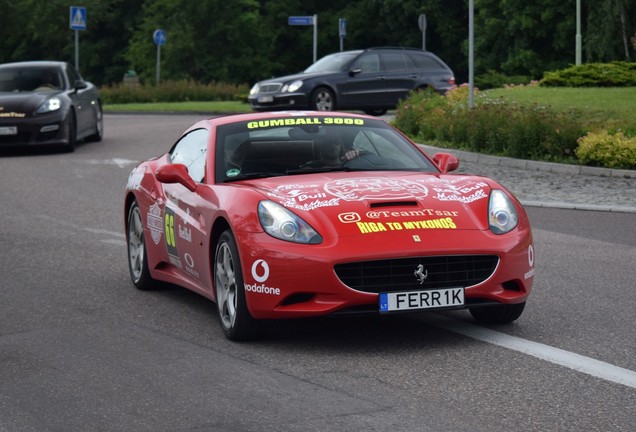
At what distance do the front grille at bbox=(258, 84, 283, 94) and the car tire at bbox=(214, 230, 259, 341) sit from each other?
23276mm

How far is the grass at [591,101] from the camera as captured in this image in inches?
866

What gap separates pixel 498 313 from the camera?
886 cm

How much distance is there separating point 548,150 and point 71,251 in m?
9.67

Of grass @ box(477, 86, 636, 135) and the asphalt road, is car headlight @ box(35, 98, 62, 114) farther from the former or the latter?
the asphalt road

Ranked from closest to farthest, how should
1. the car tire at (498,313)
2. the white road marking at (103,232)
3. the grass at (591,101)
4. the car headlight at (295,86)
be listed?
the car tire at (498,313) → the white road marking at (103,232) → the grass at (591,101) → the car headlight at (295,86)

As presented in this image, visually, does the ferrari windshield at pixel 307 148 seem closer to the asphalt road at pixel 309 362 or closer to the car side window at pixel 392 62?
the asphalt road at pixel 309 362

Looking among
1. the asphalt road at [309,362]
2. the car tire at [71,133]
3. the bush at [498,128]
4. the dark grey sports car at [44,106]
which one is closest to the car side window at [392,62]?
the bush at [498,128]

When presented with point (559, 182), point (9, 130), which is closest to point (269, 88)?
point (9, 130)

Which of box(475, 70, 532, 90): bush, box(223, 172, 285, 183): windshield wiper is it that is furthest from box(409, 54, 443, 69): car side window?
box(223, 172, 285, 183): windshield wiper

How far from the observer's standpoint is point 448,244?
323 inches

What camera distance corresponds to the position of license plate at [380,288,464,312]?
320 inches

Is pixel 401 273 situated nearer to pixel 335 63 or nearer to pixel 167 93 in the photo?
pixel 335 63

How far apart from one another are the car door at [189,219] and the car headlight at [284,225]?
2.43ft

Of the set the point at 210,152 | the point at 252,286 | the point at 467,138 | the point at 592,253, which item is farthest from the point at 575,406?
the point at 467,138
